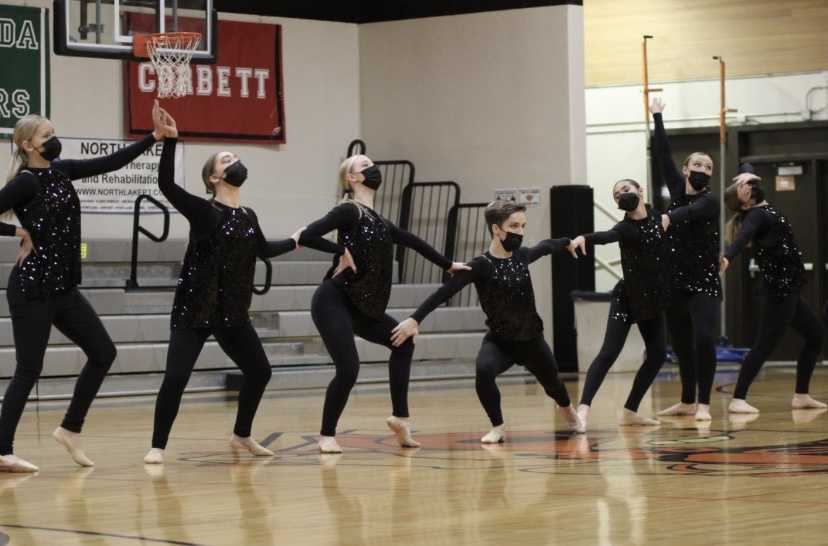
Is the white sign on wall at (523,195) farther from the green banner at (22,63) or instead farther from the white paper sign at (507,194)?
the green banner at (22,63)

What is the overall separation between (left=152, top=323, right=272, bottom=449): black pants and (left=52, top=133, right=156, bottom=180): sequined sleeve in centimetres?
91

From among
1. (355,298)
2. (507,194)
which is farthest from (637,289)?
(507,194)

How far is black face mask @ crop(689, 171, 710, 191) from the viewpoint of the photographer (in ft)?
31.6

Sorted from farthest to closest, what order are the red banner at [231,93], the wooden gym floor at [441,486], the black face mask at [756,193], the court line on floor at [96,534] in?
the red banner at [231,93]
the black face mask at [756,193]
the wooden gym floor at [441,486]
the court line on floor at [96,534]

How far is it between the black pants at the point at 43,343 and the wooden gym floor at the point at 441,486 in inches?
12.7

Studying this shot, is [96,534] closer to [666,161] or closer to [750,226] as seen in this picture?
[666,161]

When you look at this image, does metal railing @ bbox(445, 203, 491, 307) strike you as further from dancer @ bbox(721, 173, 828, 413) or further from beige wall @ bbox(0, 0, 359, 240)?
dancer @ bbox(721, 173, 828, 413)

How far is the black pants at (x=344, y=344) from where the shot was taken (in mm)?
7930

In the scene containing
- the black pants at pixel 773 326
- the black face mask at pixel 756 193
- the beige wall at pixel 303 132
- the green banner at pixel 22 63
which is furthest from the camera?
the beige wall at pixel 303 132

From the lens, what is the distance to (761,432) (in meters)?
8.61

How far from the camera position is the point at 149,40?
11.1m

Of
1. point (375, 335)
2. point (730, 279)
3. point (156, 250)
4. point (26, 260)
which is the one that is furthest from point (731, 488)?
point (730, 279)

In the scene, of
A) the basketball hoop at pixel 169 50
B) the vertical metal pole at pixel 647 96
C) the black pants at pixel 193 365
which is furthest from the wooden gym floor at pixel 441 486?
the vertical metal pole at pixel 647 96

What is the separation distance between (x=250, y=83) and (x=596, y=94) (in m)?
4.69
